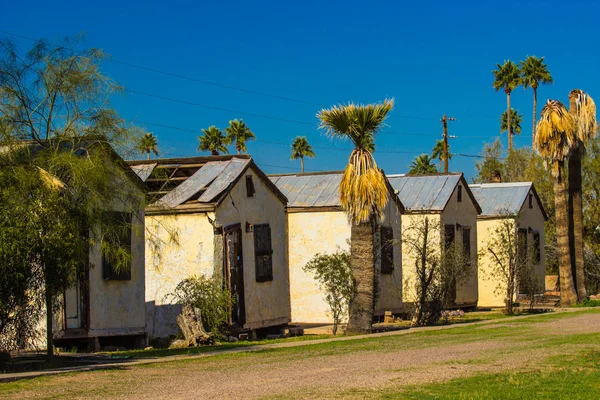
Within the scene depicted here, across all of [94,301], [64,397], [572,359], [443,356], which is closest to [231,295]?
[94,301]

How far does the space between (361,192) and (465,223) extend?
13.0 metres

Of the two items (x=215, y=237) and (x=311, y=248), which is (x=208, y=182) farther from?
→ (x=311, y=248)

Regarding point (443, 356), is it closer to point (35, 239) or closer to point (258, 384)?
point (258, 384)

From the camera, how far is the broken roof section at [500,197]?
124 feet

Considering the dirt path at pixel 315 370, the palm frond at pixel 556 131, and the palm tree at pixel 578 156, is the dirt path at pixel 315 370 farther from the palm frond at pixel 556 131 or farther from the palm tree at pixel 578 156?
the palm tree at pixel 578 156

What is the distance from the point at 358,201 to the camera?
75.2 feet

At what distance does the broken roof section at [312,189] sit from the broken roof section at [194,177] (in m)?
2.24

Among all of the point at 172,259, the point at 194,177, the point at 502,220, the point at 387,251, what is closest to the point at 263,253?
the point at 194,177

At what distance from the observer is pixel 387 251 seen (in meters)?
30.2

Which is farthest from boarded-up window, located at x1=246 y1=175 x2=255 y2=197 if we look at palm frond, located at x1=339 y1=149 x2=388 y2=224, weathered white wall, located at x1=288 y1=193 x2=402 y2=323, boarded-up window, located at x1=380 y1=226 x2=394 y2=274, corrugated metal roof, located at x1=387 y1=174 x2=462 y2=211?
corrugated metal roof, located at x1=387 y1=174 x2=462 y2=211

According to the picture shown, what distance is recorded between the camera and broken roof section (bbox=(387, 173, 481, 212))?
32.8 metres

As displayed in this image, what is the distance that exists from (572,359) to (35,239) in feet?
29.3

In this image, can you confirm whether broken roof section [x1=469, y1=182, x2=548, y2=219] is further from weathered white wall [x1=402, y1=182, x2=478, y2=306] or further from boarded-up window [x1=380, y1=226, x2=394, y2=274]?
boarded-up window [x1=380, y1=226, x2=394, y2=274]

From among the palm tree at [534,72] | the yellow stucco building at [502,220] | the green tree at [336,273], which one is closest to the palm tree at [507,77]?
the palm tree at [534,72]
